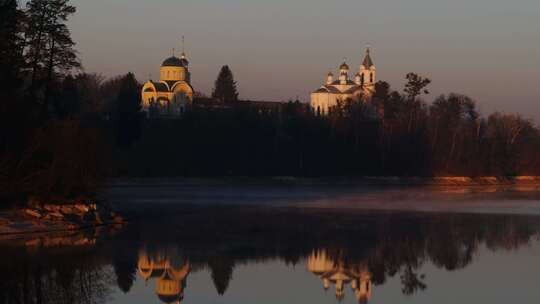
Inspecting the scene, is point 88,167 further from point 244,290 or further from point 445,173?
point 445,173

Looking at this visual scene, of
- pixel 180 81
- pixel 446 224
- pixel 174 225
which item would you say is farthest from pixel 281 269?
pixel 180 81

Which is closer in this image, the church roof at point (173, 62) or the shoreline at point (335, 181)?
the shoreline at point (335, 181)

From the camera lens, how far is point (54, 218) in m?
34.8

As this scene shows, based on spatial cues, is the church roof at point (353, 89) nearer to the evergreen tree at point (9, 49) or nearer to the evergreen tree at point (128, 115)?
the evergreen tree at point (128, 115)

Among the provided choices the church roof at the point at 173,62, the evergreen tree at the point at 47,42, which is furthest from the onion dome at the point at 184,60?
the evergreen tree at the point at 47,42

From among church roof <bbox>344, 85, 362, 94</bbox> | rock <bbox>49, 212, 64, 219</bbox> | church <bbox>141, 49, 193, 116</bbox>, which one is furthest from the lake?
church roof <bbox>344, 85, 362, 94</bbox>

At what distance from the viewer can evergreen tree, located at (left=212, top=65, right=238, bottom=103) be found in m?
135

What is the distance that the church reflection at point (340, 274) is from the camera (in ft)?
75.4

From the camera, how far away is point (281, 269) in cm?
2644

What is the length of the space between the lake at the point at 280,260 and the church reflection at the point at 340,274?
0.03 meters

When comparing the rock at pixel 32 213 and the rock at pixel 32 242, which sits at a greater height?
the rock at pixel 32 213

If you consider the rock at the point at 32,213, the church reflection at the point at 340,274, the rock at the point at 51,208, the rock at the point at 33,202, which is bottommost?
the church reflection at the point at 340,274

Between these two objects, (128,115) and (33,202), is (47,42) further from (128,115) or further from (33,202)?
(128,115)

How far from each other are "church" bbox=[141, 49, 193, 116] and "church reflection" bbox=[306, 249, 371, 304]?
329 ft
